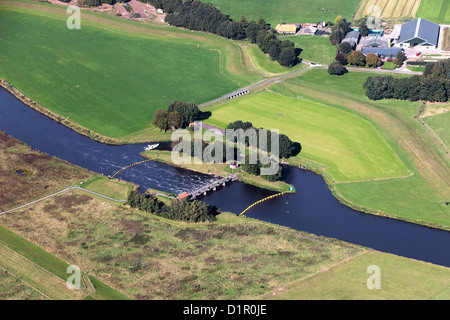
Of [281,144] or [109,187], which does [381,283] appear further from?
[109,187]

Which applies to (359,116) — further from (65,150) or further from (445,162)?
(65,150)

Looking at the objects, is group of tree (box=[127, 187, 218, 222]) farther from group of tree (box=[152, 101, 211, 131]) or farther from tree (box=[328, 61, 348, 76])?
tree (box=[328, 61, 348, 76])

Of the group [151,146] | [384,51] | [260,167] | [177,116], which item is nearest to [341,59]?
[384,51]

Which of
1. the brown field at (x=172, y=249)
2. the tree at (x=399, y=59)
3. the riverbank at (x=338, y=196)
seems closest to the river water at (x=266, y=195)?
the riverbank at (x=338, y=196)

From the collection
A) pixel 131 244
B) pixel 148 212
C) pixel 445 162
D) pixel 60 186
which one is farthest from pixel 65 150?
pixel 445 162

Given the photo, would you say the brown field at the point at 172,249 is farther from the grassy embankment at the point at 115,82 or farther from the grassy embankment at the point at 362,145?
the grassy embankment at the point at 115,82

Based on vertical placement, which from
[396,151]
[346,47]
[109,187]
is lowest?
[109,187]
